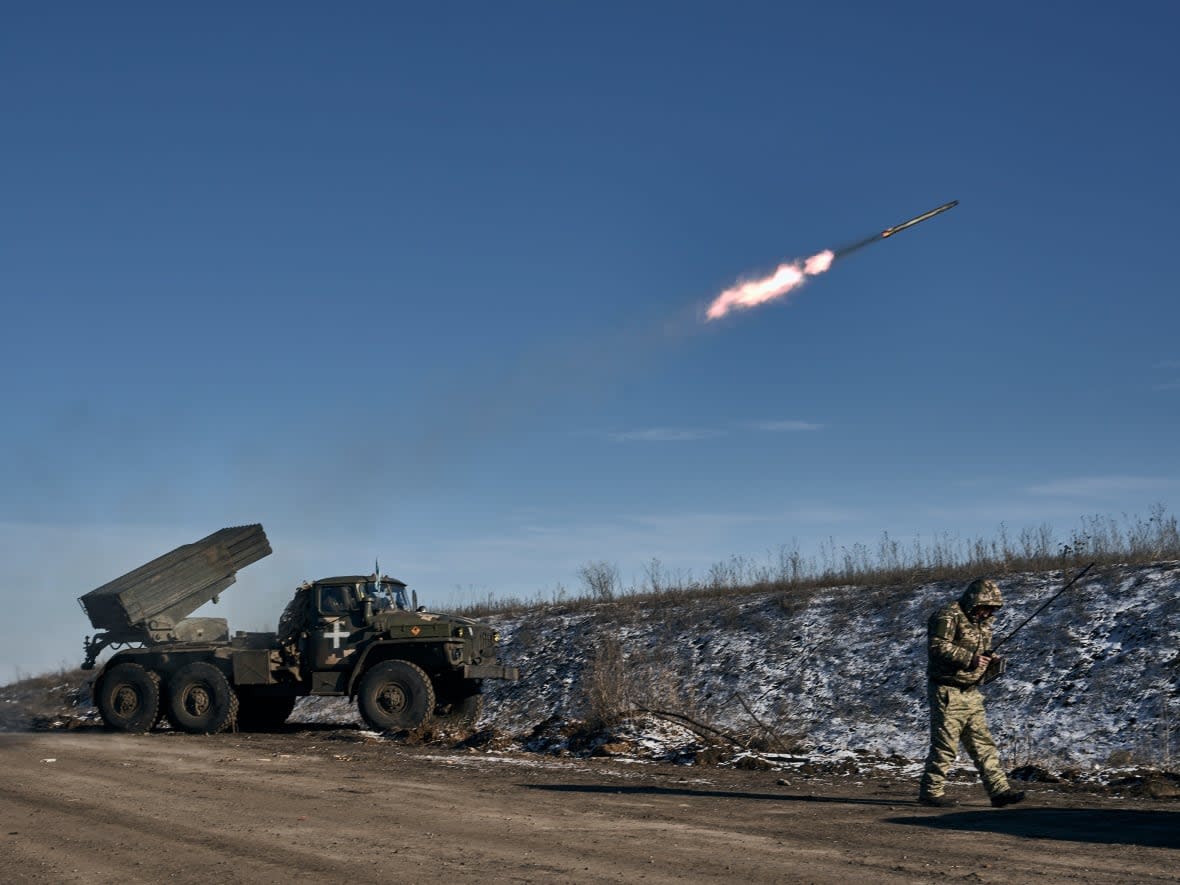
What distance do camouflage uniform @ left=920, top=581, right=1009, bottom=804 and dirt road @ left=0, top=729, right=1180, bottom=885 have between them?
343 mm

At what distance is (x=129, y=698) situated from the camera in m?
19.0

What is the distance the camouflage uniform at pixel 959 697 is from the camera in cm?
947

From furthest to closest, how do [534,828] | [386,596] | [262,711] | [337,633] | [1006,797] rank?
[262,711] < [386,596] < [337,633] < [1006,797] < [534,828]

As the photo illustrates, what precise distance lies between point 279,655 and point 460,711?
3060 mm

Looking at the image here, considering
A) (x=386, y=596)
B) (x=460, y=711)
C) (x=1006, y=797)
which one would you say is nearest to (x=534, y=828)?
(x=1006, y=797)

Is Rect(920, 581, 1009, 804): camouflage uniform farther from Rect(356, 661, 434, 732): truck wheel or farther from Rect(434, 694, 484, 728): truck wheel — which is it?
Rect(434, 694, 484, 728): truck wheel

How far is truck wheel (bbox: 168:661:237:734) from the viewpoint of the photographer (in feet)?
60.5

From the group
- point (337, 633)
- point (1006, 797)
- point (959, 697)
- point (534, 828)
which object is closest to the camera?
point (534, 828)

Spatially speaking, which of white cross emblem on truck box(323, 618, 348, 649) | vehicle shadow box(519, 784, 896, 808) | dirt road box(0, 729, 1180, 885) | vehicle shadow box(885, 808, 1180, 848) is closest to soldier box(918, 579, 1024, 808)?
dirt road box(0, 729, 1180, 885)

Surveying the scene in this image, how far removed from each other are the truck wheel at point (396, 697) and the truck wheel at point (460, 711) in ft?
3.28

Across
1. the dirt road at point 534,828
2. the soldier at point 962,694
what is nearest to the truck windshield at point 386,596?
the dirt road at point 534,828

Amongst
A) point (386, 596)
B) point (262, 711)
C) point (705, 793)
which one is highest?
point (386, 596)

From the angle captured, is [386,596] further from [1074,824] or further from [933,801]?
[1074,824]

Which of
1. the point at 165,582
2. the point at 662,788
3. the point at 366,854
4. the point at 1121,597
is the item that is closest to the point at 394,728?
the point at 165,582
